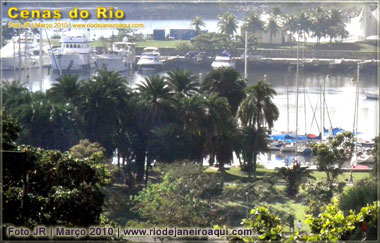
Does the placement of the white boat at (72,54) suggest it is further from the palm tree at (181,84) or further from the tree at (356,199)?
the tree at (356,199)

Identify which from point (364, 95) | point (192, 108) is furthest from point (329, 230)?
point (364, 95)

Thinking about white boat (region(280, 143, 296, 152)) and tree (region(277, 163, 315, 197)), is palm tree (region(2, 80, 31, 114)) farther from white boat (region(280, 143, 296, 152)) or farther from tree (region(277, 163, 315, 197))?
white boat (region(280, 143, 296, 152))

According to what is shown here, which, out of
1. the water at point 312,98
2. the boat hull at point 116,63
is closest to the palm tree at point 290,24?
the water at point 312,98

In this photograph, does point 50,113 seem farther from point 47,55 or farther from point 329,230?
point 47,55

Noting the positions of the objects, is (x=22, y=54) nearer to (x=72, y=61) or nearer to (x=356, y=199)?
(x=72, y=61)

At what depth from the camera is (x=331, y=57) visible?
145 feet

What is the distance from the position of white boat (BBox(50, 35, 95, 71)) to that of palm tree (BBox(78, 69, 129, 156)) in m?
20.0

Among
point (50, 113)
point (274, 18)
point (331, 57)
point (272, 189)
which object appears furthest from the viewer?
point (274, 18)

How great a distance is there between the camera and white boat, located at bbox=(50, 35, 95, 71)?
38.3m

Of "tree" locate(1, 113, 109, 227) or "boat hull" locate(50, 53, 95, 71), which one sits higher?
"tree" locate(1, 113, 109, 227)

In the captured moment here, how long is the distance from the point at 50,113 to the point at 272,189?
4.55 meters

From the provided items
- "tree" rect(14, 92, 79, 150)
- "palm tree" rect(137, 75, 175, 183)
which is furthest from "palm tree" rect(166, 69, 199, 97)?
"tree" rect(14, 92, 79, 150)

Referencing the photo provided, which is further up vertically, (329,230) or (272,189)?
(329,230)

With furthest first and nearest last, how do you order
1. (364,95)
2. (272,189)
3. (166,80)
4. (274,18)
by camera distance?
(274,18) → (364,95) → (166,80) → (272,189)
